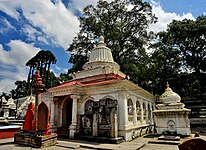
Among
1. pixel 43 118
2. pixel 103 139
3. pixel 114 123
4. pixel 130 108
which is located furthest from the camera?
pixel 130 108

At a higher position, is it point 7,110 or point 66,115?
point 7,110

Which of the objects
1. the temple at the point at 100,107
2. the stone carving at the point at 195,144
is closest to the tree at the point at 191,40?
the temple at the point at 100,107

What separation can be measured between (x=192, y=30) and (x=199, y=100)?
8719 millimetres

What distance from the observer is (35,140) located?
9414mm

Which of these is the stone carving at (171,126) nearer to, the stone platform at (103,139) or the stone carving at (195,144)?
the stone platform at (103,139)

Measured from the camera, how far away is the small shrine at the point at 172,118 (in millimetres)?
11430

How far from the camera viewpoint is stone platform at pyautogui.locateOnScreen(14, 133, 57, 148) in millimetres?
9250

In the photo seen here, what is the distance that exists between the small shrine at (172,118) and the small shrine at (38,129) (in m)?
7.26

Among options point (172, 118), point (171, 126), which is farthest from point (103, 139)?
point (172, 118)

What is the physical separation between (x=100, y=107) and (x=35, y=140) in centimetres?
458

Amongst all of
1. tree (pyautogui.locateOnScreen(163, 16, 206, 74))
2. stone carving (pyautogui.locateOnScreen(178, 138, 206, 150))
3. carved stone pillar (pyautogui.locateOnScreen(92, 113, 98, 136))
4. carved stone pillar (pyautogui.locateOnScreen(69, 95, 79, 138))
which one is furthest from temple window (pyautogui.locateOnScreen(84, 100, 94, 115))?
tree (pyautogui.locateOnScreen(163, 16, 206, 74))

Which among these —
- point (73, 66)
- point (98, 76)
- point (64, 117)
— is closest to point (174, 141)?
point (98, 76)

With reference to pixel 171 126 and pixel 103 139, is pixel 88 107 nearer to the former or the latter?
pixel 103 139

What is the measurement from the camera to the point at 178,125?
1152 cm
